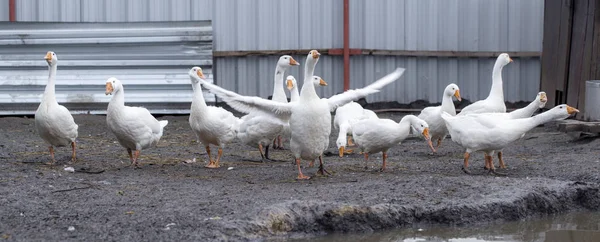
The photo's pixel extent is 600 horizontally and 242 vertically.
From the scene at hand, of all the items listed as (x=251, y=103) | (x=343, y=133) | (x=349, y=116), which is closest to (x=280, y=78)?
(x=349, y=116)

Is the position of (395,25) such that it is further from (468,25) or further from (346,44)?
(468,25)

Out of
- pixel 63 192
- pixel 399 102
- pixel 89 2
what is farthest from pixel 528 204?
pixel 89 2

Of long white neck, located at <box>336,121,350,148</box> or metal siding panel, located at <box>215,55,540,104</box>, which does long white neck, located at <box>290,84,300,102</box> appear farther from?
metal siding panel, located at <box>215,55,540,104</box>

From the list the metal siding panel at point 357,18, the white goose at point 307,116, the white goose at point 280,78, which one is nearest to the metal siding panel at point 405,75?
the metal siding panel at point 357,18

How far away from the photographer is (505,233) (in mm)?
7840

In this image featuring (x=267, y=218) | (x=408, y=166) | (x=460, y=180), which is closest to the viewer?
(x=267, y=218)

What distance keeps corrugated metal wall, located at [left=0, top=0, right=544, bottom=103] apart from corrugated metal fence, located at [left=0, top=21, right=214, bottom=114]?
342 mm

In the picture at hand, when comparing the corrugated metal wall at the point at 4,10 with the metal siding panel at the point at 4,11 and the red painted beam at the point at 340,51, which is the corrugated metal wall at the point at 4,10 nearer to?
the metal siding panel at the point at 4,11

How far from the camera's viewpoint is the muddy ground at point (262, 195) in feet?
23.9

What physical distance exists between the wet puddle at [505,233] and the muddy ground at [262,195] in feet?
0.37

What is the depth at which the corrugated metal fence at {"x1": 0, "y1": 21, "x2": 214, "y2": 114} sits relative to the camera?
53.6ft

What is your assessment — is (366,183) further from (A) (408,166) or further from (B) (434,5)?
(B) (434,5)

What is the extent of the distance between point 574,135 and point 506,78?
4.36 meters

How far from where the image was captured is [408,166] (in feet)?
36.1
